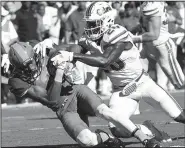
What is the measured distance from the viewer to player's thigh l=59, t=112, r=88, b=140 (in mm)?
7973

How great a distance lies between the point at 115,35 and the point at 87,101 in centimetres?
73

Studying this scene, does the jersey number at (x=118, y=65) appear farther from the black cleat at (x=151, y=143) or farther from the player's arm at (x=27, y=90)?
the black cleat at (x=151, y=143)

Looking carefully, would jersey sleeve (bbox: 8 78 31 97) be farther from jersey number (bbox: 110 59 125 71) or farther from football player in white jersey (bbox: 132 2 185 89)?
football player in white jersey (bbox: 132 2 185 89)

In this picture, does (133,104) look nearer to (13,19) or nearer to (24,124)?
(24,124)

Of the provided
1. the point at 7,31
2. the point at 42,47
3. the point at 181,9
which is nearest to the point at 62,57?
the point at 42,47

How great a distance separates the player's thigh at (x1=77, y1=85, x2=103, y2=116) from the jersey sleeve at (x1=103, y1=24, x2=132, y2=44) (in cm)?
58

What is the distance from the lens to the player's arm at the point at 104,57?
7.77 metres

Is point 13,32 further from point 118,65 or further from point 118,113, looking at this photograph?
point 118,113

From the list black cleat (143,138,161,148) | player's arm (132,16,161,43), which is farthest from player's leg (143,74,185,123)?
player's arm (132,16,161,43)

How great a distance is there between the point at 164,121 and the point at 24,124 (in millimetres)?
2005

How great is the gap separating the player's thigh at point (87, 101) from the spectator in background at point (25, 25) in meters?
6.67

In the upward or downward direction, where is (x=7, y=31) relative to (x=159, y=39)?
downward

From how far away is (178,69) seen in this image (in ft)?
38.4

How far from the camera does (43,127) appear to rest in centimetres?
1095
